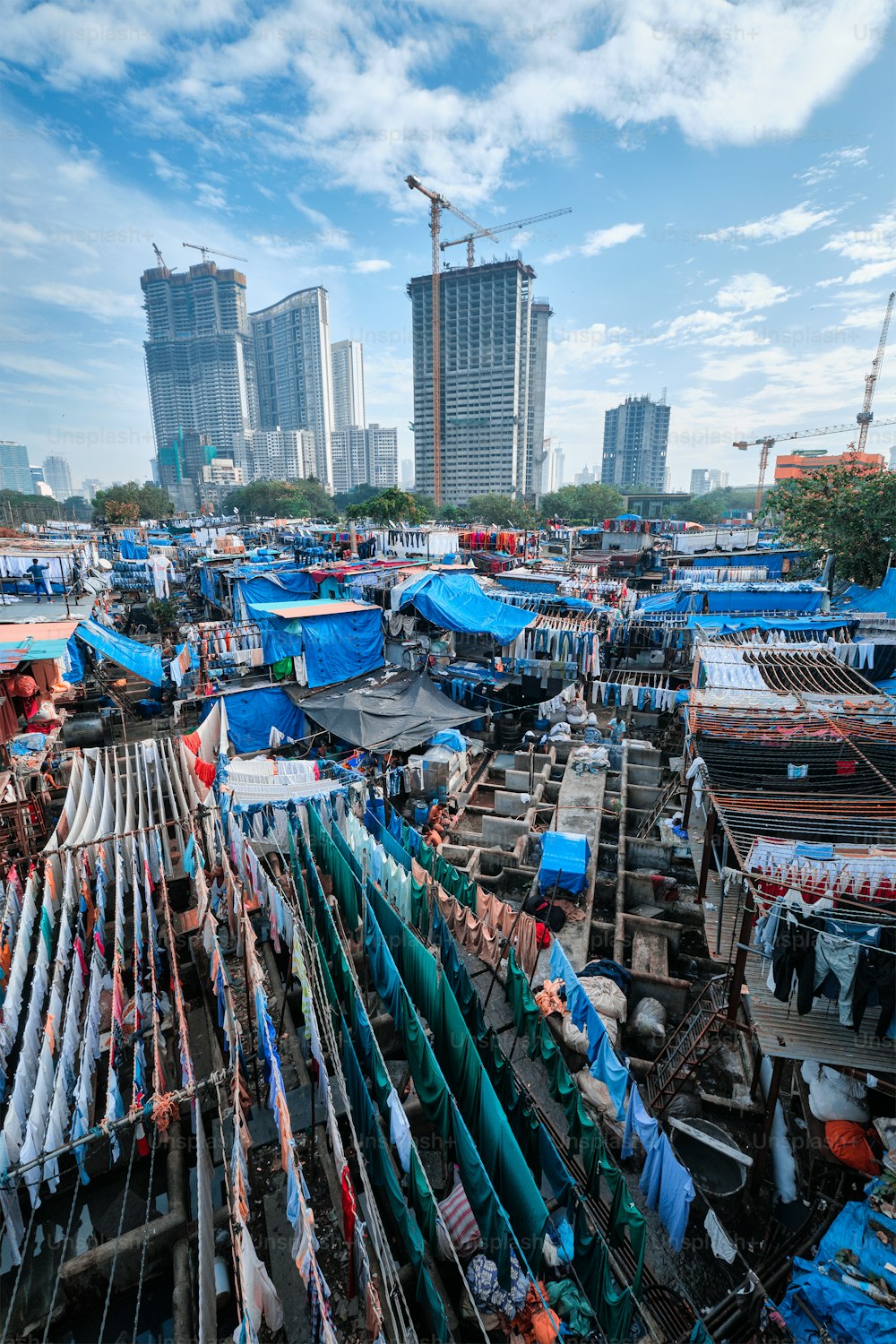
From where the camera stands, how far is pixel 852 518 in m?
27.5

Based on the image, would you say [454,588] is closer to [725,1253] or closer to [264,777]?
[264,777]

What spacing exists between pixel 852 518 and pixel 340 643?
25.1 metres

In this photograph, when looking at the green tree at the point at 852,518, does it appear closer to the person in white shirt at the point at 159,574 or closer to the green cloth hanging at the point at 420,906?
the green cloth hanging at the point at 420,906

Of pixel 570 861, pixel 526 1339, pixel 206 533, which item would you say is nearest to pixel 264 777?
pixel 570 861

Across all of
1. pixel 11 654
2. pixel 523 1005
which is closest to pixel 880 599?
pixel 523 1005

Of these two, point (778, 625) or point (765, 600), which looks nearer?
point (778, 625)

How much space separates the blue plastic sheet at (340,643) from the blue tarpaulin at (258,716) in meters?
1.31

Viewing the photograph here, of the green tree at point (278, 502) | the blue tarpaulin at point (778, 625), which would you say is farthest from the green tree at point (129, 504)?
the blue tarpaulin at point (778, 625)

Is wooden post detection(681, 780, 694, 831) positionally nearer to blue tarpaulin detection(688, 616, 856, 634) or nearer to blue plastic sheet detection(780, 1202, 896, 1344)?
blue plastic sheet detection(780, 1202, 896, 1344)

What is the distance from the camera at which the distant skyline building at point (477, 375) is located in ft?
451

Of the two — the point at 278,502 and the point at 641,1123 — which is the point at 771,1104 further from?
the point at 278,502

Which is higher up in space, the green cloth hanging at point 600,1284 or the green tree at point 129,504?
the green tree at point 129,504

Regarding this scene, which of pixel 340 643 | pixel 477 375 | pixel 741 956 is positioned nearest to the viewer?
pixel 741 956

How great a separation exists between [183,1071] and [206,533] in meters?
73.6
